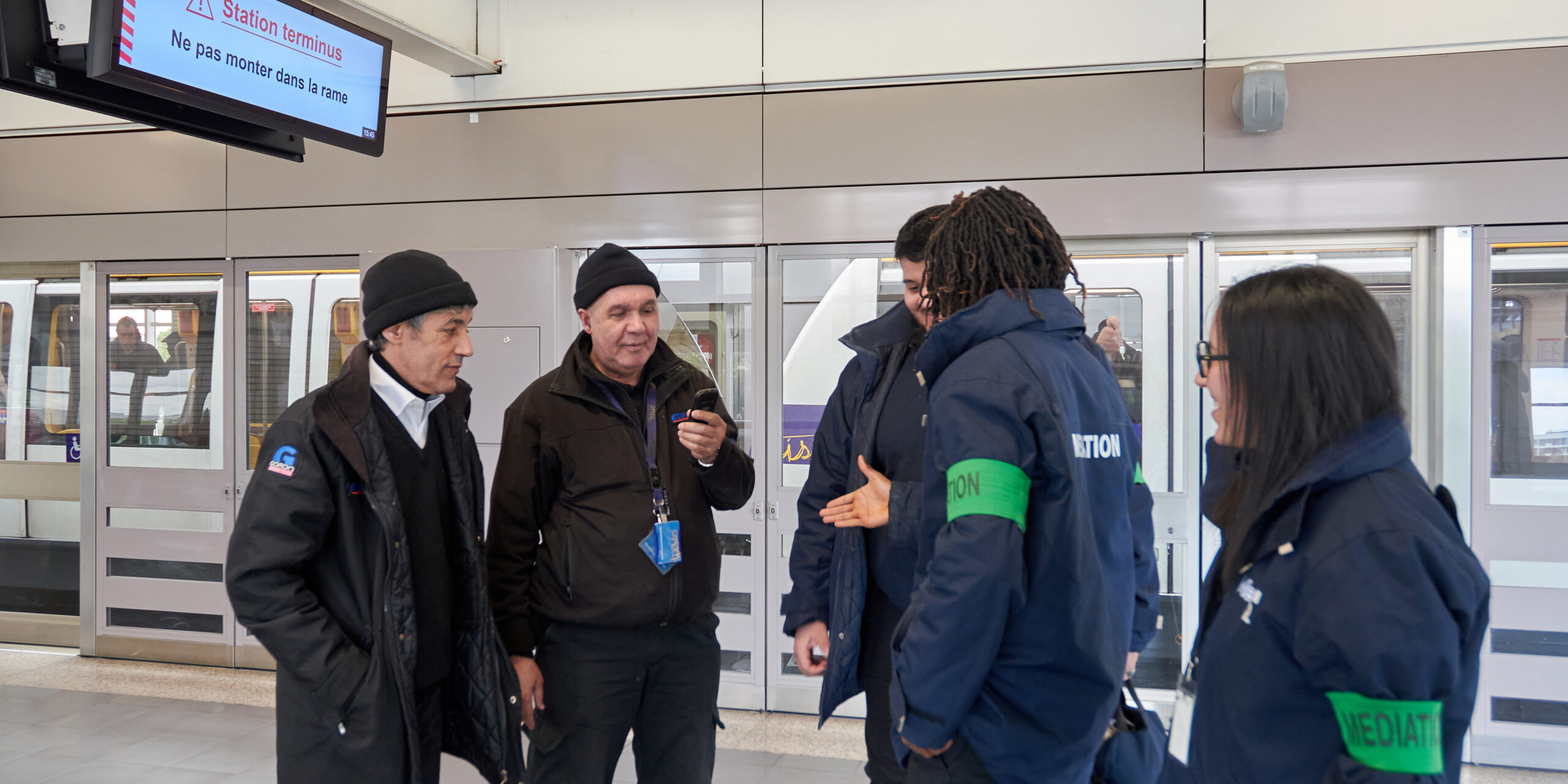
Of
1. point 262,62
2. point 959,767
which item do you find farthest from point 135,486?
point 959,767

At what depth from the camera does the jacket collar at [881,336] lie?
2.24 m

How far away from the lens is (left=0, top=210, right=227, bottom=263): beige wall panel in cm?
551

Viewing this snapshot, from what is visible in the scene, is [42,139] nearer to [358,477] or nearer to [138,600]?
[138,600]

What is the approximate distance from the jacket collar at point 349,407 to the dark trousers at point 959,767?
1307mm

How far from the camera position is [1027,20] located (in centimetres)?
447

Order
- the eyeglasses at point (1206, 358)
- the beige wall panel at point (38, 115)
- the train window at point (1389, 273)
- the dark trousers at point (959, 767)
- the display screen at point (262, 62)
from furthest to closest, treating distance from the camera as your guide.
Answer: the beige wall panel at point (38, 115)
the train window at point (1389, 273)
the display screen at point (262, 62)
the dark trousers at point (959, 767)
the eyeglasses at point (1206, 358)

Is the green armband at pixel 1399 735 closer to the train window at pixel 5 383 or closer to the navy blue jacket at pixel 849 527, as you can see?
the navy blue jacket at pixel 849 527

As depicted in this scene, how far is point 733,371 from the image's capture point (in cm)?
498

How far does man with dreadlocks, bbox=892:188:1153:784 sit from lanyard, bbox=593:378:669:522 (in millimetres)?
965

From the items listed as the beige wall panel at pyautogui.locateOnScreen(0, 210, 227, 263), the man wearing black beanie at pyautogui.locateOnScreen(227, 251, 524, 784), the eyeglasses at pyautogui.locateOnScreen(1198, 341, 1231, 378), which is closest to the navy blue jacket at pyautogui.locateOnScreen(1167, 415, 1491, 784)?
the eyeglasses at pyautogui.locateOnScreen(1198, 341, 1231, 378)

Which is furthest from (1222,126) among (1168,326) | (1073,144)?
(1168,326)

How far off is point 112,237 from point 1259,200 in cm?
627

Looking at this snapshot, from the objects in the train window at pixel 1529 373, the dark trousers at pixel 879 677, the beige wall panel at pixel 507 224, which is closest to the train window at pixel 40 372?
the beige wall panel at pixel 507 224

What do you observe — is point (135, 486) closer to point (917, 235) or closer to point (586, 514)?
point (586, 514)
